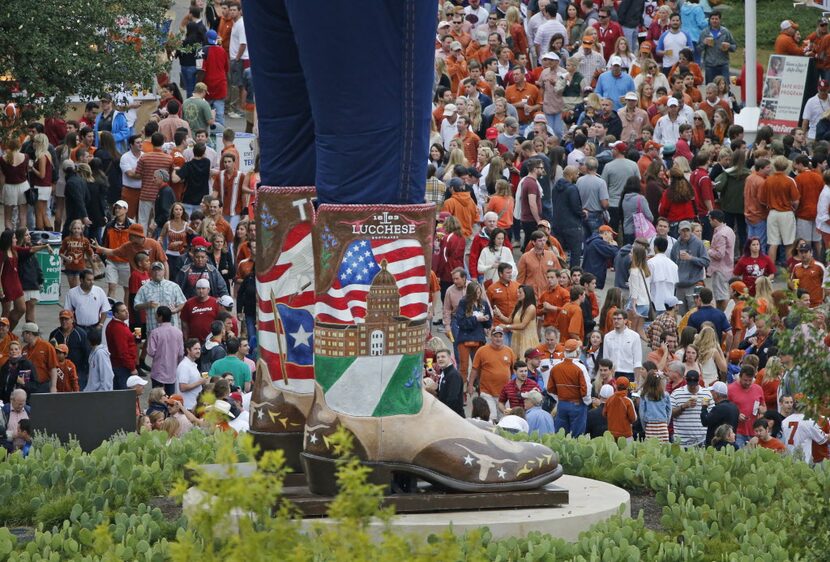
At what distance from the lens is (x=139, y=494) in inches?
289

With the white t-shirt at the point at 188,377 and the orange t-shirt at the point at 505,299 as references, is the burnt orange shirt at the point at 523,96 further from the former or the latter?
the white t-shirt at the point at 188,377

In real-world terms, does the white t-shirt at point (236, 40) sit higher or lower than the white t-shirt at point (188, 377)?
higher

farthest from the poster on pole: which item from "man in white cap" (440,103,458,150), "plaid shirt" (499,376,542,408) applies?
"plaid shirt" (499,376,542,408)

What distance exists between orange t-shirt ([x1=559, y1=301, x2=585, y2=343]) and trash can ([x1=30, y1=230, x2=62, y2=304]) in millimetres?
6268

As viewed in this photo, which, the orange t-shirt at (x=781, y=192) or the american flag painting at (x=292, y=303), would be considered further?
the orange t-shirt at (x=781, y=192)

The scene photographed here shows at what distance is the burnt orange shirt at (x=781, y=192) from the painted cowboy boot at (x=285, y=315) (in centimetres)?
1629

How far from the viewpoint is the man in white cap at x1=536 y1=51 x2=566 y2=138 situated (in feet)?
91.2

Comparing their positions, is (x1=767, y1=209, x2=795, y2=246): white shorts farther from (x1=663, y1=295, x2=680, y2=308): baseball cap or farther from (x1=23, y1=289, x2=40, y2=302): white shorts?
(x1=23, y1=289, x2=40, y2=302): white shorts

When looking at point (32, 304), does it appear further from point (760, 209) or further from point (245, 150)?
point (760, 209)

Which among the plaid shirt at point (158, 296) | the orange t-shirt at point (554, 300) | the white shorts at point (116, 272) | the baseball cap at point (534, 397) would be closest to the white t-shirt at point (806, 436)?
the baseball cap at point (534, 397)

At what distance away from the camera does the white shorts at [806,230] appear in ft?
73.9

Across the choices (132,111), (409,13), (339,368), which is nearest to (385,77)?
(409,13)

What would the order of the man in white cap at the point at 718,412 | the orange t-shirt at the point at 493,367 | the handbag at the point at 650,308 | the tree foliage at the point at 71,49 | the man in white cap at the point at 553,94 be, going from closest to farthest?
the man in white cap at the point at 718,412 → the orange t-shirt at the point at 493,367 → the tree foliage at the point at 71,49 → the handbag at the point at 650,308 → the man in white cap at the point at 553,94

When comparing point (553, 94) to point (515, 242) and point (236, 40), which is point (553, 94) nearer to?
point (515, 242)
